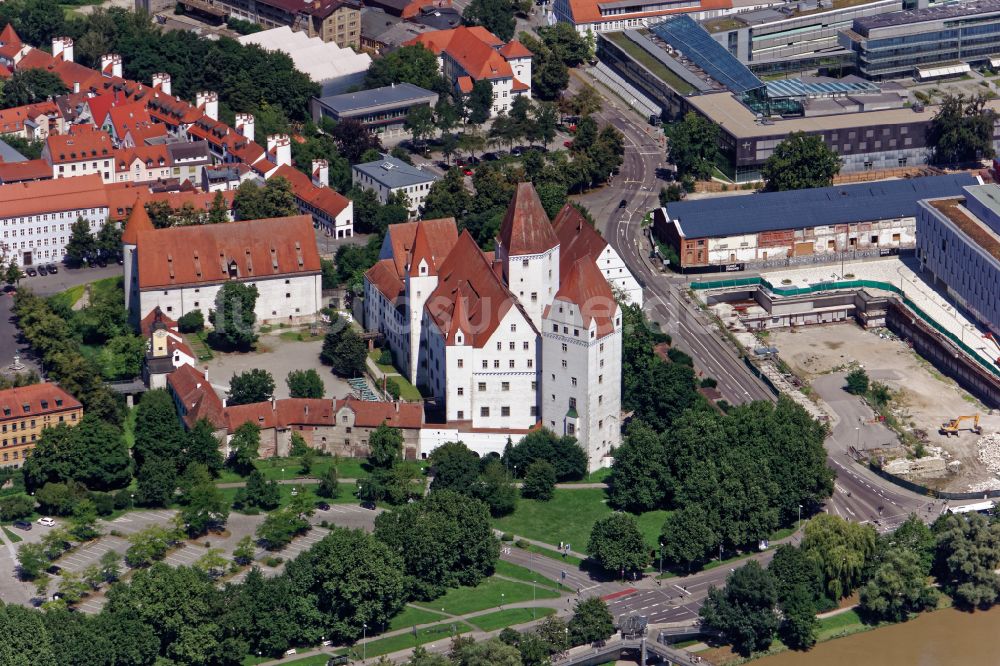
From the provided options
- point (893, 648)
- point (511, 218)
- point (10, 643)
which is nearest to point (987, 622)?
point (893, 648)

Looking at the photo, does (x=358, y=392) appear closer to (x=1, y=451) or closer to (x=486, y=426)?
(x=486, y=426)

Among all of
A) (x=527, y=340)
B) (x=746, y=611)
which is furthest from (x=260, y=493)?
(x=746, y=611)

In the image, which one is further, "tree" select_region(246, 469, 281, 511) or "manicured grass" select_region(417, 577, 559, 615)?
"tree" select_region(246, 469, 281, 511)

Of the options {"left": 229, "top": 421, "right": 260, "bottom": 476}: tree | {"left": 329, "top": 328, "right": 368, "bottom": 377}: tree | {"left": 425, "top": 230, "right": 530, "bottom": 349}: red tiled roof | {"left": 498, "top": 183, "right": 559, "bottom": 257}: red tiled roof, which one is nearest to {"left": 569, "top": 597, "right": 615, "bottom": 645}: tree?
{"left": 425, "top": 230, "right": 530, "bottom": 349}: red tiled roof

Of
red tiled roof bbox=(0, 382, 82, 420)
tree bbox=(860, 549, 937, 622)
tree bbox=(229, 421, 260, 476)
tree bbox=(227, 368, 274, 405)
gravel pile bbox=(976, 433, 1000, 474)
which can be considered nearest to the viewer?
tree bbox=(860, 549, 937, 622)

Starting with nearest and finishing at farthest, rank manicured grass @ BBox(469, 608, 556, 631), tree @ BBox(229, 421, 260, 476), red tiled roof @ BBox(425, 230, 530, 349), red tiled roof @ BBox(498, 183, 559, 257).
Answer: manicured grass @ BBox(469, 608, 556, 631) → tree @ BBox(229, 421, 260, 476) → red tiled roof @ BBox(425, 230, 530, 349) → red tiled roof @ BBox(498, 183, 559, 257)

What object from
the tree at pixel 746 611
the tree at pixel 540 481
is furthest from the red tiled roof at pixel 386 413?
the tree at pixel 746 611

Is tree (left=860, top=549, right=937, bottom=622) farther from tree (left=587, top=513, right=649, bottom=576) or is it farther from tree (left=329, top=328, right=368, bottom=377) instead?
tree (left=329, top=328, right=368, bottom=377)

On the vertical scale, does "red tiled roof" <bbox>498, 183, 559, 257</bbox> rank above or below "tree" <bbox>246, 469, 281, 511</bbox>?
above
